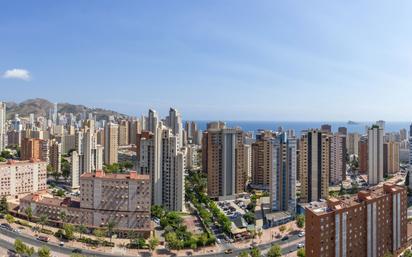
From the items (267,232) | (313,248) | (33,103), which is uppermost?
(33,103)

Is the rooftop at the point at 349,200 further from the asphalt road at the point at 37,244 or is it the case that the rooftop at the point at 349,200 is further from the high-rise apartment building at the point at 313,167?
the asphalt road at the point at 37,244

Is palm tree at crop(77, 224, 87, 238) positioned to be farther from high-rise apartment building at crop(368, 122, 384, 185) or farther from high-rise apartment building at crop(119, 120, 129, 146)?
high-rise apartment building at crop(119, 120, 129, 146)

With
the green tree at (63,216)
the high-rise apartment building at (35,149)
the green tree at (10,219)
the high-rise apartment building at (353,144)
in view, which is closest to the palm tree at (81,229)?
the green tree at (63,216)

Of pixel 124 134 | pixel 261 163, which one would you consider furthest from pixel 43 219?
pixel 124 134

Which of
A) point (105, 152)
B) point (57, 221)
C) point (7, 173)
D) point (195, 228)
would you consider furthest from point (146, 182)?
point (105, 152)

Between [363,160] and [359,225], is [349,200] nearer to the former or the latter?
[359,225]

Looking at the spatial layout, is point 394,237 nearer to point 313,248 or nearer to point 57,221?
point 313,248
